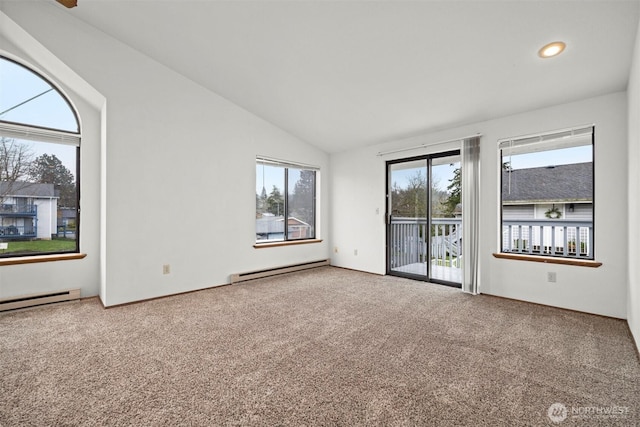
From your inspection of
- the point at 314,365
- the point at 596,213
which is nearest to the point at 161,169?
the point at 314,365

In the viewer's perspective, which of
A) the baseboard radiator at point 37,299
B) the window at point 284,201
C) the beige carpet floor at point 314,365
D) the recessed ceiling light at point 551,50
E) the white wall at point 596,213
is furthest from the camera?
the window at point 284,201

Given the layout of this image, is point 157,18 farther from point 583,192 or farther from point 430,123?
point 583,192

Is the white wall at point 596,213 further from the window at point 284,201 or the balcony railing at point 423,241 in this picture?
the window at point 284,201

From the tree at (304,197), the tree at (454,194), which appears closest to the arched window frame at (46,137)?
the tree at (304,197)

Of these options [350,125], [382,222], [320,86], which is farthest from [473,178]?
[320,86]

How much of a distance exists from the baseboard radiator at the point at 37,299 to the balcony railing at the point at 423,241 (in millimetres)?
4519

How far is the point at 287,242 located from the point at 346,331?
2.60 metres

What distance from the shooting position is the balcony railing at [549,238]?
331 cm

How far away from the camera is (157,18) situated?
281cm

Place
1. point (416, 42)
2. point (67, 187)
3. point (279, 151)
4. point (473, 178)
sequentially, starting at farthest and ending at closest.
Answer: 1. point (279, 151)
2. point (473, 178)
3. point (67, 187)
4. point (416, 42)

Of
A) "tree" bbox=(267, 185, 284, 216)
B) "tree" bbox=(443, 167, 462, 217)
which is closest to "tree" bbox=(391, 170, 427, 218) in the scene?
"tree" bbox=(443, 167, 462, 217)

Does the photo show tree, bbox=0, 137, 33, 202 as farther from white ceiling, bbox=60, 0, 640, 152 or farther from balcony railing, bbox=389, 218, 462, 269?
balcony railing, bbox=389, 218, 462, 269

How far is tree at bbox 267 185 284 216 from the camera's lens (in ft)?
15.9

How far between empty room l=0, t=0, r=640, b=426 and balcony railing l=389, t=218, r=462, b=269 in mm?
38
